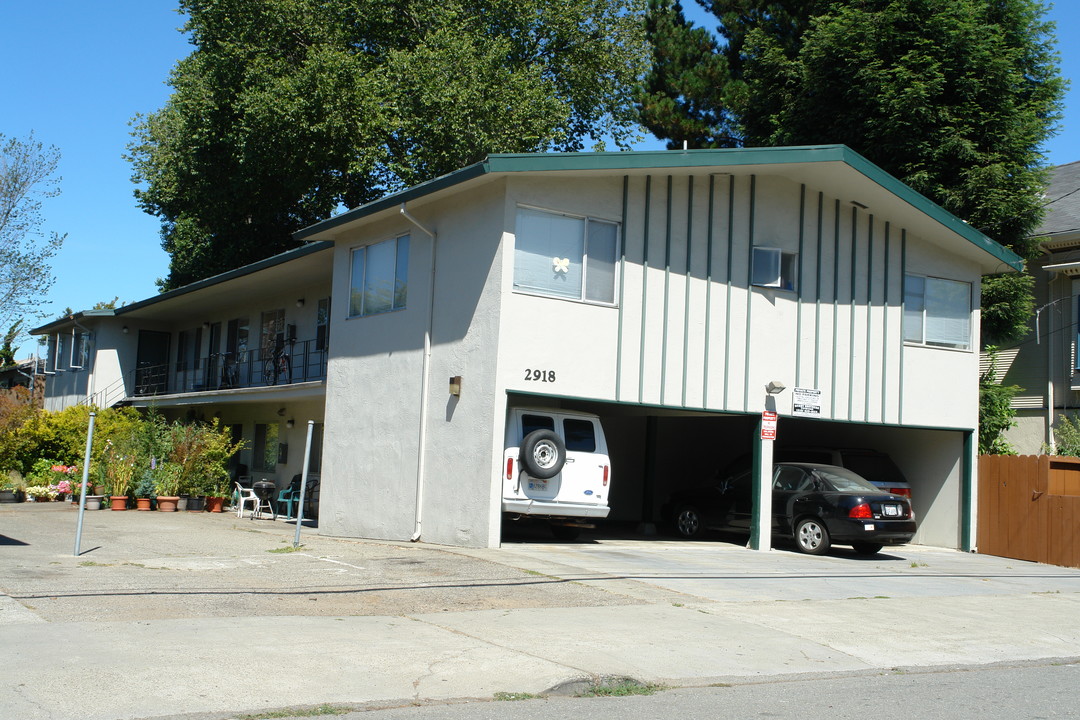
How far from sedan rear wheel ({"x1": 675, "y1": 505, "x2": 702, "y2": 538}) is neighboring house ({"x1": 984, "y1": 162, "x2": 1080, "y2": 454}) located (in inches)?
406

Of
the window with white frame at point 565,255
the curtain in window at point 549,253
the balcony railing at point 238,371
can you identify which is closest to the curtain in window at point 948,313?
the window with white frame at point 565,255

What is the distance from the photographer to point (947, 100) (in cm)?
2459

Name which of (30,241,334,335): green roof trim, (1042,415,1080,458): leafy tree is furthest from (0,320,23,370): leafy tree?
(1042,415,1080,458): leafy tree

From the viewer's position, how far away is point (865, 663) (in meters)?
8.66

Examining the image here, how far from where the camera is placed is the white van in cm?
1496

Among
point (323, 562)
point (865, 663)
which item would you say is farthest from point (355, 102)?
point (865, 663)

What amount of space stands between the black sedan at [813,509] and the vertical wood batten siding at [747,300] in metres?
1.49

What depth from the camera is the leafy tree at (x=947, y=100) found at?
23.8 m

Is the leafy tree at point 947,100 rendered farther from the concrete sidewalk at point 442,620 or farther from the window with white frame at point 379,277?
the window with white frame at point 379,277

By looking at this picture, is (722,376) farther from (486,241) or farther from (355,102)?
(355,102)

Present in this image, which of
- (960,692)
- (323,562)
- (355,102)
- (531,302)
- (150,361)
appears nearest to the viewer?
(960,692)

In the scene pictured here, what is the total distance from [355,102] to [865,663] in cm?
2662

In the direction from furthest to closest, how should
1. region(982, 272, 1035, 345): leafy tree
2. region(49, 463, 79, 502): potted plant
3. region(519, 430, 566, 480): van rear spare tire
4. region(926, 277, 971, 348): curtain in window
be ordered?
region(49, 463, 79, 502): potted plant, region(982, 272, 1035, 345): leafy tree, region(926, 277, 971, 348): curtain in window, region(519, 430, 566, 480): van rear spare tire

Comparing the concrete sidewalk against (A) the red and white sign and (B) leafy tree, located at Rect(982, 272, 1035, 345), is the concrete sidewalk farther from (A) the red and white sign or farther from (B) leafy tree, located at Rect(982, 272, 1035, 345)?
(B) leafy tree, located at Rect(982, 272, 1035, 345)
